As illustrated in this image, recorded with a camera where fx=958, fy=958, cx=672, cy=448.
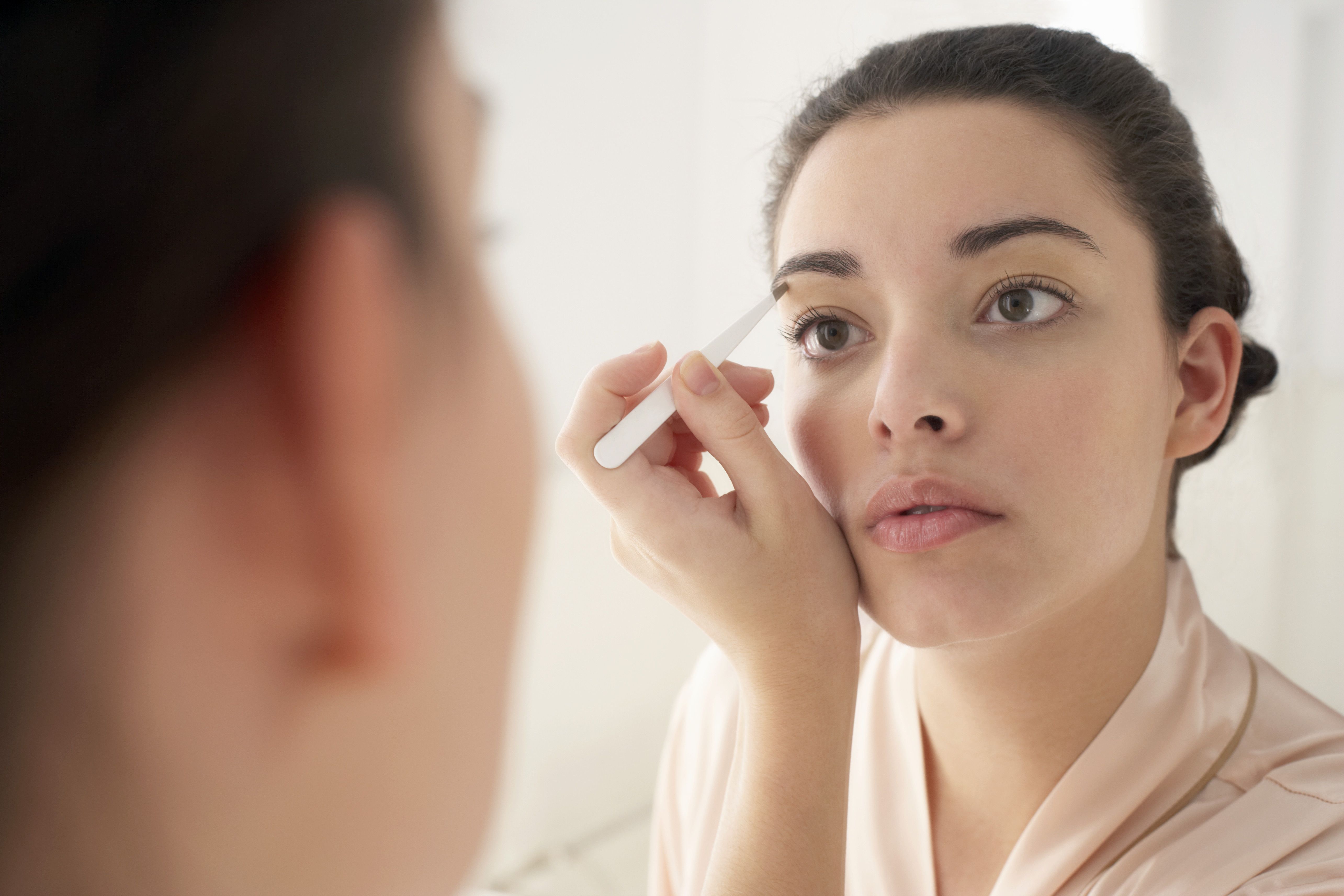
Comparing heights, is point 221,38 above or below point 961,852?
above

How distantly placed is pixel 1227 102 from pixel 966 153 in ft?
2.60

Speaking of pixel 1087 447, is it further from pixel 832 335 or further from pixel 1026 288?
Answer: pixel 832 335

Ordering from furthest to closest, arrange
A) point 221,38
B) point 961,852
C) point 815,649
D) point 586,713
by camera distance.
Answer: point 586,713
point 961,852
point 815,649
point 221,38

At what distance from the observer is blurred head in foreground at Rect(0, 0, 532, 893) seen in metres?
0.19

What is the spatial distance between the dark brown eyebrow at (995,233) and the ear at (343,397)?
664 millimetres

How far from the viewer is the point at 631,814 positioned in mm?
1914

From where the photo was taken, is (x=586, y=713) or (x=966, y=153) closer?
(x=966, y=153)

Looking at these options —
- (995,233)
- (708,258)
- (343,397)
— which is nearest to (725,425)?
(995,233)

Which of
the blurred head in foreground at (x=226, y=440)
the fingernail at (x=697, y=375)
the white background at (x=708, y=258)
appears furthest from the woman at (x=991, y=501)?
the blurred head in foreground at (x=226, y=440)

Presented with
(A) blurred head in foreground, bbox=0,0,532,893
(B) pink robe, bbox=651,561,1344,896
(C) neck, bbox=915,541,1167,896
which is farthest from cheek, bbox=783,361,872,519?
(A) blurred head in foreground, bbox=0,0,532,893

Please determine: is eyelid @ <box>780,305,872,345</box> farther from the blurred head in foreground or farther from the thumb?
the blurred head in foreground

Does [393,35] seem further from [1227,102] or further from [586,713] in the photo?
[586,713]

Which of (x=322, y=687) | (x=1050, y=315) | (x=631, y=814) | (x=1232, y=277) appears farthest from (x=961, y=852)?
(x=631, y=814)

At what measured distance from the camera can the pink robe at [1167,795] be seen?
29.8 inches
